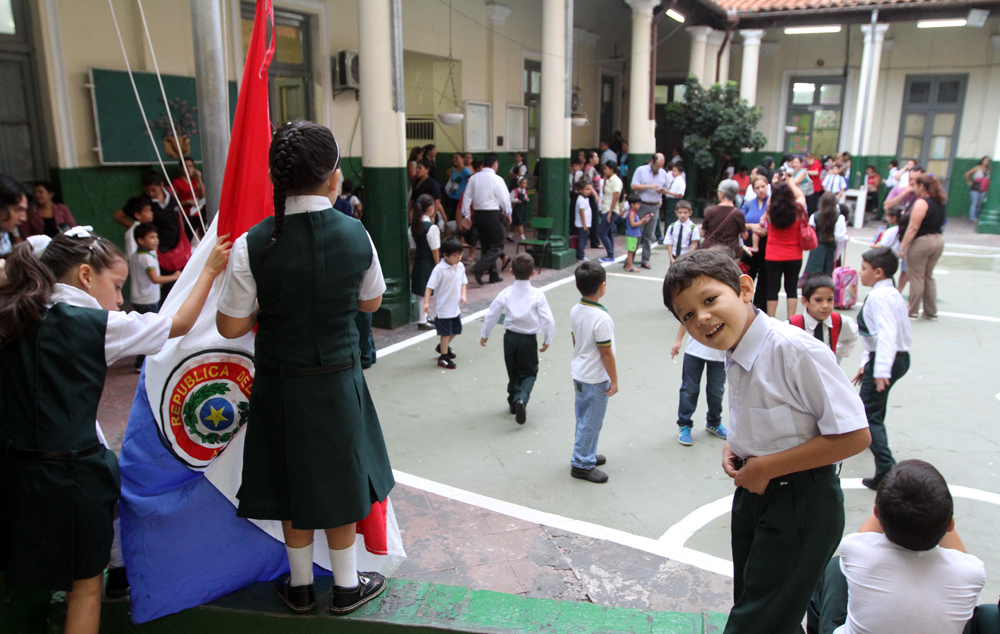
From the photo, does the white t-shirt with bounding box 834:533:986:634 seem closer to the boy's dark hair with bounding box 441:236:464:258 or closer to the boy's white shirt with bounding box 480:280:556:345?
the boy's white shirt with bounding box 480:280:556:345

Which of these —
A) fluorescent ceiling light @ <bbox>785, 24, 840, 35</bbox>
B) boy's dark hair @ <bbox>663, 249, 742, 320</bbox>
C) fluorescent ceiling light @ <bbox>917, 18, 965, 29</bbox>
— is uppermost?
fluorescent ceiling light @ <bbox>785, 24, 840, 35</bbox>

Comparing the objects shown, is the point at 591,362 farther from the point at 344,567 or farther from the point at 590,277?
the point at 344,567

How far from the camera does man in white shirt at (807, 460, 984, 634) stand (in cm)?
216

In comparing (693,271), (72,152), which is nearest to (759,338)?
(693,271)

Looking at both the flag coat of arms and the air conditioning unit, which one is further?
the air conditioning unit

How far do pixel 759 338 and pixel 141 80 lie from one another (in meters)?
7.27

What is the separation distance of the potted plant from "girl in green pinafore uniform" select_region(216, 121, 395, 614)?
5.98 metres

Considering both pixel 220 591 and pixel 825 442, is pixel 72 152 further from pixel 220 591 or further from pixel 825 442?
pixel 825 442

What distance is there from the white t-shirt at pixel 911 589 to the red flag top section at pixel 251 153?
2.31m

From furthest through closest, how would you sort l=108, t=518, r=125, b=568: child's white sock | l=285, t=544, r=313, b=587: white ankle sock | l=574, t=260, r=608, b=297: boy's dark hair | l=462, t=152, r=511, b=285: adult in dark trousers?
l=462, t=152, r=511, b=285: adult in dark trousers < l=574, t=260, r=608, b=297: boy's dark hair < l=108, t=518, r=125, b=568: child's white sock < l=285, t=544, r=313, b=587: white ankle sock

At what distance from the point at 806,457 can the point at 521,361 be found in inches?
132

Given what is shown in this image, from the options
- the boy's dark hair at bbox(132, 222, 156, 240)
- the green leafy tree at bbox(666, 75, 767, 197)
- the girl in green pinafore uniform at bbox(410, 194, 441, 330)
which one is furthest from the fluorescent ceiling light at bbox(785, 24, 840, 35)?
the boy's dark hair at bbox(132, 222, 156, 240)

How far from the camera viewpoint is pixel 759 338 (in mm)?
2008

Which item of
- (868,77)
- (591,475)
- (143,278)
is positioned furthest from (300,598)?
(868,77)
